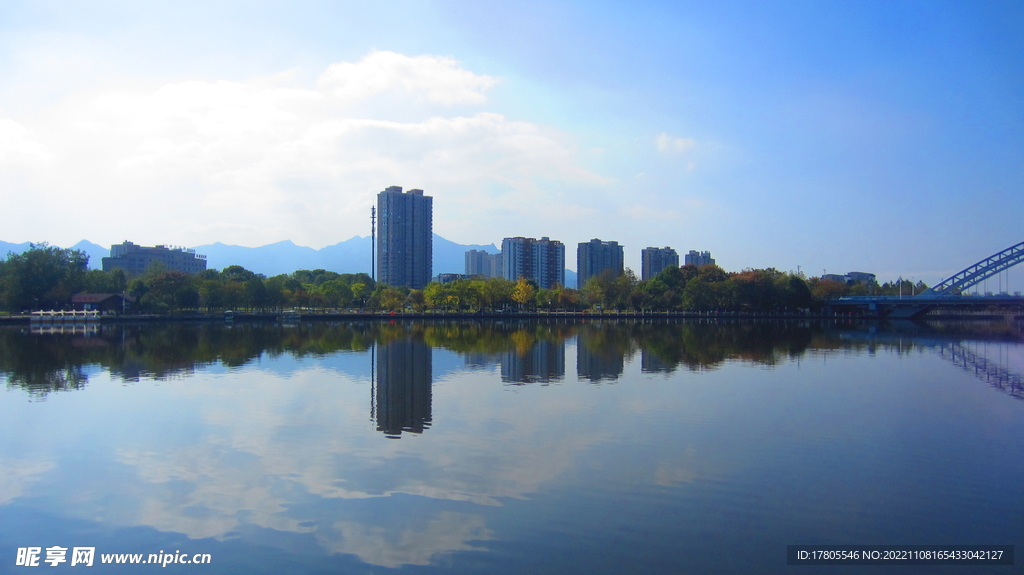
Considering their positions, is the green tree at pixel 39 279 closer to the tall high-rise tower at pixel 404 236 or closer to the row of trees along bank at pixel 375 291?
the row of trees along bank at pixel 375 291

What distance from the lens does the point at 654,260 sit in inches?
5261

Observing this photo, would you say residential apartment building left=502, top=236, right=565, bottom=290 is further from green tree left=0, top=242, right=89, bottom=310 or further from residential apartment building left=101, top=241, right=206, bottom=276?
green tree left=0, top=242, right=89, bottom=310

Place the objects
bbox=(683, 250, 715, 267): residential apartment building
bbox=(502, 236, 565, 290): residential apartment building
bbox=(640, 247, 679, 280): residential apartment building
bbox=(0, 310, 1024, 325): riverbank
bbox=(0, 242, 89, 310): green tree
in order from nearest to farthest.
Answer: bbox=(0, 310, 1024, 325): riverbank < bbox=(0, 242, 89, 310): green tree < bbox=(502, 236, 565, 290): residential apartment building < bbox=(640, 247, 679, 280): residential apartment building < bbox=(683, 250, 715, 267): residential apartment building

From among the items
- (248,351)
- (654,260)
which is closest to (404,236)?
(654,260)

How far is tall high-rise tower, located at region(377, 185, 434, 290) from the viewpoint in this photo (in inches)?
4090

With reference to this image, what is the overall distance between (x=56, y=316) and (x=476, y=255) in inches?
5603

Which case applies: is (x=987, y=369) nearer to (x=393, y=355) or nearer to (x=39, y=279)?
(x=393, y=355)

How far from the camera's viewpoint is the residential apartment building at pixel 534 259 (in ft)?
406

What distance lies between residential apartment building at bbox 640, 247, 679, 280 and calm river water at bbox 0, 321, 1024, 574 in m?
117

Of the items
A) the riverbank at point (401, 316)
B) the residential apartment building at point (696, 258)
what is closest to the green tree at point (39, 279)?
the riverbank at point (401, 316)

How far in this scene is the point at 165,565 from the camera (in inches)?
232

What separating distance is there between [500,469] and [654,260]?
424ft

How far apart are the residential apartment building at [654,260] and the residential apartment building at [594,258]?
5776 millimetres

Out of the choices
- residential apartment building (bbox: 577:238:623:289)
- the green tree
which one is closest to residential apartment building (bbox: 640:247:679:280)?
residential apartment building (bbox: 577:238:623:289)
